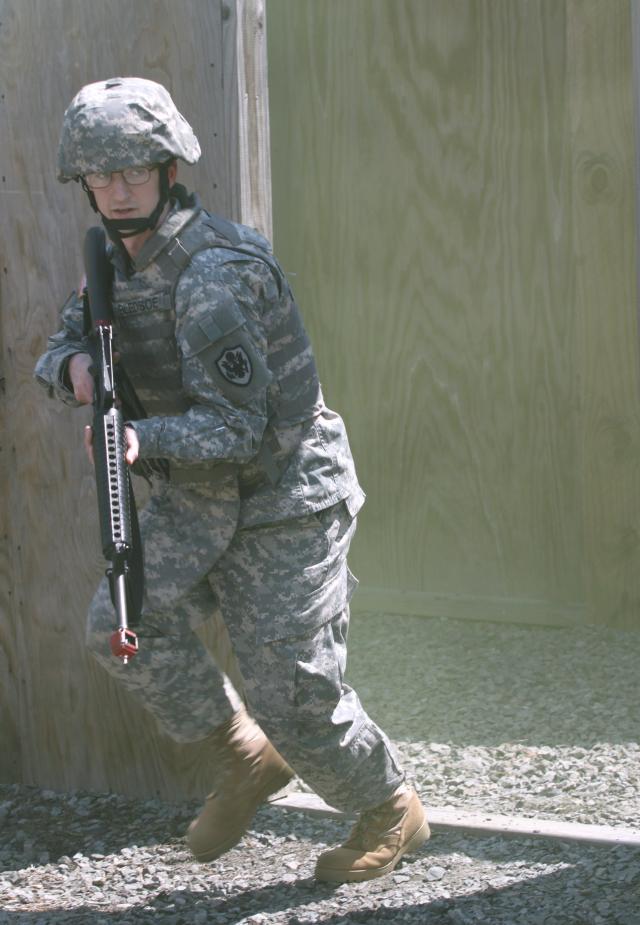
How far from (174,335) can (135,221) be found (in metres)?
0.27

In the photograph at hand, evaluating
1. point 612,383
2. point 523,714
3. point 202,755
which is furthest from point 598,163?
point 202,755

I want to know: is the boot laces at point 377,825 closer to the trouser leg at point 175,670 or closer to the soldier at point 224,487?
the soldier at point 224,487

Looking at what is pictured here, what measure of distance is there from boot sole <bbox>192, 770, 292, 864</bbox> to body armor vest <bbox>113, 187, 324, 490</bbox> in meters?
0.80

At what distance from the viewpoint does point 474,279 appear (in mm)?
5789

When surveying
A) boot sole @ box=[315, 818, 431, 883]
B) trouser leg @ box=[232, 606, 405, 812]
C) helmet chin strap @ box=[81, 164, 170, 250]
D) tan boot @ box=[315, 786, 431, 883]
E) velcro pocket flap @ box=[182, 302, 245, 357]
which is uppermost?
helmet chin strap @ box=[81, 164, 170, 250]

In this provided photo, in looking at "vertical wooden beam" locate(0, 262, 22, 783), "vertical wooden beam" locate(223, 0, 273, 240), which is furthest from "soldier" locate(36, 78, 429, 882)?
"vertical wooden beam" locate(0, 262, 22, 783)

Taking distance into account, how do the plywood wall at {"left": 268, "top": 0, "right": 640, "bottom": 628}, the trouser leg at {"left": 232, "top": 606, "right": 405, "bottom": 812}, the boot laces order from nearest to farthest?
1. the trouser leg at {"left": 232, "top": 606, "right": 405, "bottom": 812}
2. the boot laces
3. the plywood wall at {"left": 268, "top": 0, "right": 640, "bottom": 628}

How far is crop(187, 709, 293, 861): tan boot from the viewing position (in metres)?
3.54

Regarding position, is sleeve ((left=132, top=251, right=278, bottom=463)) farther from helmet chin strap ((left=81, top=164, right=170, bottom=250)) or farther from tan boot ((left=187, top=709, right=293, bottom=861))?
tan boot ((left=187, top=709, right=293, bottom=861))

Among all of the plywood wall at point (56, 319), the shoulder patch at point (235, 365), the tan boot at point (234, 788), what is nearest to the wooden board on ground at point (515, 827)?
the tan boot at point (234, 788)

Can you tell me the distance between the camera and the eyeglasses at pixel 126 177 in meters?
3.25

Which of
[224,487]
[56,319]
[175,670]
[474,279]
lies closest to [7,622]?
[56,319]

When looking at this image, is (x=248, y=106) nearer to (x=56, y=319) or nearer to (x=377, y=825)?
(x=56, y=319)

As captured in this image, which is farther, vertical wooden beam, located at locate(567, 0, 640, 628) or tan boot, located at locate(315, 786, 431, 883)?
vertical wooden beam, located at locate(567, 0, 640, 628)
